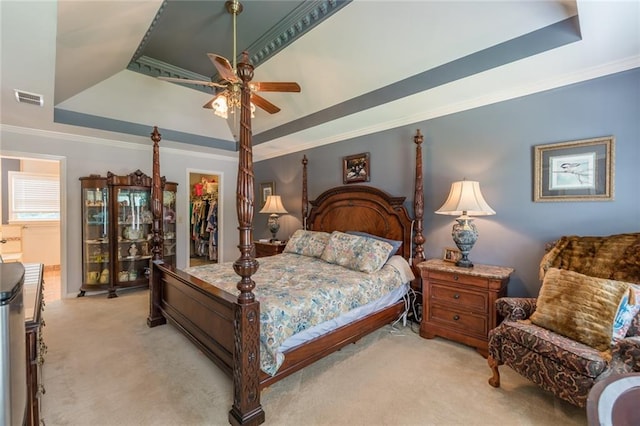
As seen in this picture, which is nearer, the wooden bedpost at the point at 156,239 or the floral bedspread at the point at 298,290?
the floral bedspread at the point at 298,290

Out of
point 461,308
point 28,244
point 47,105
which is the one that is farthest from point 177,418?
point 28,244

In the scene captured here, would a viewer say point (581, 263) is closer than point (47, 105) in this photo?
Yes

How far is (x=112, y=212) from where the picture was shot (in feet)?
13.8

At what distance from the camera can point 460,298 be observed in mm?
2582

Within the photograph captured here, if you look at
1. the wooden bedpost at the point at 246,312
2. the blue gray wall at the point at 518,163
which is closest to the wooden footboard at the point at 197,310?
the wooden bedpost at the point at 246,312

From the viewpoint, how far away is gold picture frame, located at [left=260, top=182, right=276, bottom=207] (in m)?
5.41

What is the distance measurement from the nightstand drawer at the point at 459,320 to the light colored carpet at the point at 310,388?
20 centimetres

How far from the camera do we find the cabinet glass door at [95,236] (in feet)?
13.7

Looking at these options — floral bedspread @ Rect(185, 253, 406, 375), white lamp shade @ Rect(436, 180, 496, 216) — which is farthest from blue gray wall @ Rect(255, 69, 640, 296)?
floral bedspread @ Rect(185, 253, 406, 375)

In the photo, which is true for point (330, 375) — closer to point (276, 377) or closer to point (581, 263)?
point (276, 377)

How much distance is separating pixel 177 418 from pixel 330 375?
1.09m

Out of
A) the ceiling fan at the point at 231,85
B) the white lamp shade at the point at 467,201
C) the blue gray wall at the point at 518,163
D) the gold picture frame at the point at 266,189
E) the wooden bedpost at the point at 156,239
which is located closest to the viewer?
the blue gray wall at the point at 518,163

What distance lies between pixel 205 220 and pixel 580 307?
6.52 m

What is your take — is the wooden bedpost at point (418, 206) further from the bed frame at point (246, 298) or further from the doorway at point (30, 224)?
the doorway at point (30, 224)
